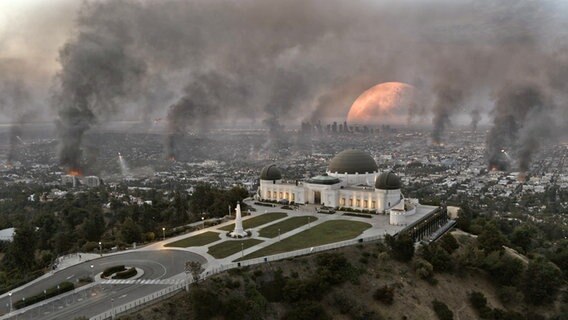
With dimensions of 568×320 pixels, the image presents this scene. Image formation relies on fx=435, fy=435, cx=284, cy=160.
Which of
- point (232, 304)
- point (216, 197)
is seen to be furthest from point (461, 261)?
point (216, 197)

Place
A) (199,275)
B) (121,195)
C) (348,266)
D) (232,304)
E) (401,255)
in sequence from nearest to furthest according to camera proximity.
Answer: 1. (232,304)
2. (199,275)
3. (348,266)
4. (401,255)
5. (121,195)

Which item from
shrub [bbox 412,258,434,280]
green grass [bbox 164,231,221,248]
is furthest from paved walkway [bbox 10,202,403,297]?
shrub [bbox 412,258,434,280]

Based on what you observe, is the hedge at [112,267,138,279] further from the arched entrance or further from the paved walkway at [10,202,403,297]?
the arched entrance

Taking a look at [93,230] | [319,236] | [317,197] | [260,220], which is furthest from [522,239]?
[93,230]

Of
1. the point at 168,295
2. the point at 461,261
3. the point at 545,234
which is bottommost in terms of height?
the point at 545,234

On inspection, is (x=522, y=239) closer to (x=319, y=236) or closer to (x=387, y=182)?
(x=387, y=182)

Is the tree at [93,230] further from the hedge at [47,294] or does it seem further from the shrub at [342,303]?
the shrub at [342,303]

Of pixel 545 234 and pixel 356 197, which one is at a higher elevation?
pixel 356 197

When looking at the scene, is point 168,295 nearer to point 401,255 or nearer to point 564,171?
point 401,255

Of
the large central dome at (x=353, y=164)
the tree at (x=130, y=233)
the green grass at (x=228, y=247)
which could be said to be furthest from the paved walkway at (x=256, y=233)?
the large central dome at (x=353, y=164)
